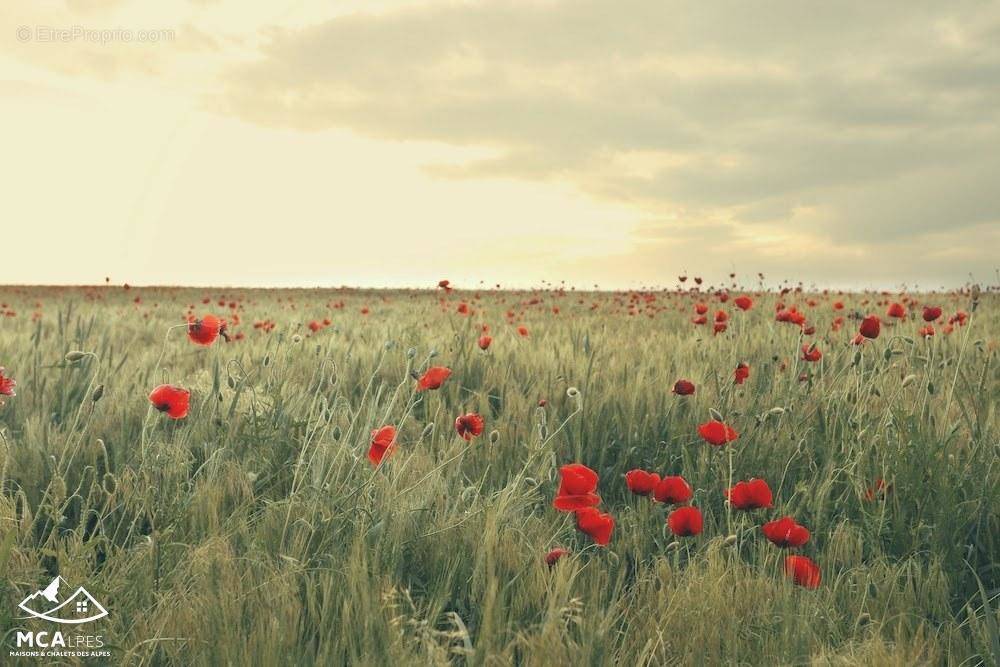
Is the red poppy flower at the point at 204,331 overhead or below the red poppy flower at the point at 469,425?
overhead

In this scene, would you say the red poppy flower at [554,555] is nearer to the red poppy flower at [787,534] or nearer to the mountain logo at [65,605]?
the red poppy flower at [787,534]

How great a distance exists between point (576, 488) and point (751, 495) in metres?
0.48

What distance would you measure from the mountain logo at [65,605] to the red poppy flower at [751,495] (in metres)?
1.46

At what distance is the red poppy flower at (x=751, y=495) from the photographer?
1.88 meters

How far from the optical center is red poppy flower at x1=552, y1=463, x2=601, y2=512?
1755 mm

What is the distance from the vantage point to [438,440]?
2.92 meters

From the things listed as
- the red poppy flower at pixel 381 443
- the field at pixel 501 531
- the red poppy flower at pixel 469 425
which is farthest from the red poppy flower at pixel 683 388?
the red poppy flower at pixel 381 443

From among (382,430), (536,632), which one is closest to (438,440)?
(382,430)

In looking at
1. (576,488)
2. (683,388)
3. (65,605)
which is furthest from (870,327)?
(65,605)

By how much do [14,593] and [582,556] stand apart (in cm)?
129

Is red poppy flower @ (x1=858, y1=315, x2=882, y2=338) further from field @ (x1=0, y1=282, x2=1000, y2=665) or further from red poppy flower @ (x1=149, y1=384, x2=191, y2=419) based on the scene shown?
red poppy flower @ (x1=149, y1=384, x2=191, y2=419)

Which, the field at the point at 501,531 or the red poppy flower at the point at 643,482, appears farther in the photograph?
the red poppy flower at the point at 643,482

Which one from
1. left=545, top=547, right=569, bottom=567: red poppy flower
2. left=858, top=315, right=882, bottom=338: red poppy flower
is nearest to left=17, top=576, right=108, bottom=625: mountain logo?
left=545, top=547, right=569, bottom=567: red poppy flower

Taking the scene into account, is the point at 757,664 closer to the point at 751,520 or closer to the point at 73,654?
the point at 751,520
